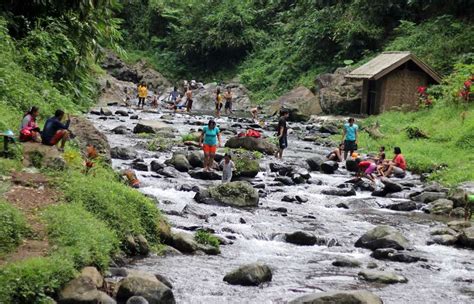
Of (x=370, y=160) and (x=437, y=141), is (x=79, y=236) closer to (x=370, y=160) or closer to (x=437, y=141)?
(x=370, y=160)

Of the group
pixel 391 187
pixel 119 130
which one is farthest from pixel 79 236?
pixel 119 130

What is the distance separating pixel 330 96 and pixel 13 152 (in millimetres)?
26052

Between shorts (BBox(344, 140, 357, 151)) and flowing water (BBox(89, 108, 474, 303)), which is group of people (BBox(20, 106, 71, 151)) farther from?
shorts (BBox(344, 140, 357, 151))

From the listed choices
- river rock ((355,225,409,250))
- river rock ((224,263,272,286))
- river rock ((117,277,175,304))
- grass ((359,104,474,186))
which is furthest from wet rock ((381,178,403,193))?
river rock ((117,277,175,304))

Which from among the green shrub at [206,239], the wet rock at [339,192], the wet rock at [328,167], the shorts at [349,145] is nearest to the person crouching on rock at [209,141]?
the wet rock at [339,192]

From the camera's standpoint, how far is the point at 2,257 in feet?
29.0

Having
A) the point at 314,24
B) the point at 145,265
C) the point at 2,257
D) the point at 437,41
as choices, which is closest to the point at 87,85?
the point at 145,265

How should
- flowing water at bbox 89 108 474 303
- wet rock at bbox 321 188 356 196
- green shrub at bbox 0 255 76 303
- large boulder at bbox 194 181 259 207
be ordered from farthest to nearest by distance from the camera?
wet rock at bbox 321 188 356 196, large boulder at bbox 194 181 259 207, flowing water at bbox 89 108 474 303, green shrub at bbox 0 255 76 303

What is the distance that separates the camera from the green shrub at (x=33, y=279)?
26.1 feet

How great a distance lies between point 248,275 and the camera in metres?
10.7

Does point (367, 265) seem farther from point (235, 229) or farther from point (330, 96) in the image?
point (330, 96)

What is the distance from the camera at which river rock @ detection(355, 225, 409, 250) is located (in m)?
13.5

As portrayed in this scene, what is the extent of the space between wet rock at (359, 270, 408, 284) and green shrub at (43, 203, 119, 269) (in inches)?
164

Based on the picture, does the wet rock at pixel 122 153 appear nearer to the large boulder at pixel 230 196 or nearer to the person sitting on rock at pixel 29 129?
the large boulder at pixel 230 196
